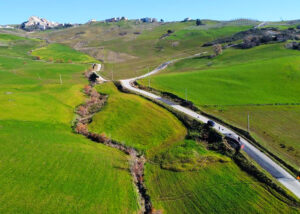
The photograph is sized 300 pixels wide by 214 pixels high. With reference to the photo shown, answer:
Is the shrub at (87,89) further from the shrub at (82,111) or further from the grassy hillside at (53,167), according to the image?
the grassy hillside at (53,167)

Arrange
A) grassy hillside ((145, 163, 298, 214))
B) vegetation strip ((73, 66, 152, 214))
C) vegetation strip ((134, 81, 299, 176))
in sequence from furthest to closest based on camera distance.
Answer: vegetation strip ((134, 81, 299, 176)) < vegetation strip ((73, 66, 152, 214)) < grassy hillside ((145, 163, 298, 214))

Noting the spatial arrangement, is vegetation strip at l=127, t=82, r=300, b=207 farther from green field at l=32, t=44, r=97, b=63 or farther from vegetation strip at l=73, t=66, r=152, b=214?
green field at l=32, t=44, r=97, b=63

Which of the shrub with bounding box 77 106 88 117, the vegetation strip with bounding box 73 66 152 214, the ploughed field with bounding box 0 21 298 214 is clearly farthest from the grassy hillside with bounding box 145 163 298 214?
the shrub with bounding box 77 106 88 117

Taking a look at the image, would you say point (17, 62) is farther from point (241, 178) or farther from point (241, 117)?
point (241, 178)

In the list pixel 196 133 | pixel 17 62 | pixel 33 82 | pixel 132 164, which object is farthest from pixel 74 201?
pixel 17 62

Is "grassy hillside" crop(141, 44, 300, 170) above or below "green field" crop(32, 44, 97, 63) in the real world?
below

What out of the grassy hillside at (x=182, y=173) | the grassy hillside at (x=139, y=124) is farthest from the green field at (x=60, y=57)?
the grassy hillside at (x=182, y=173)
